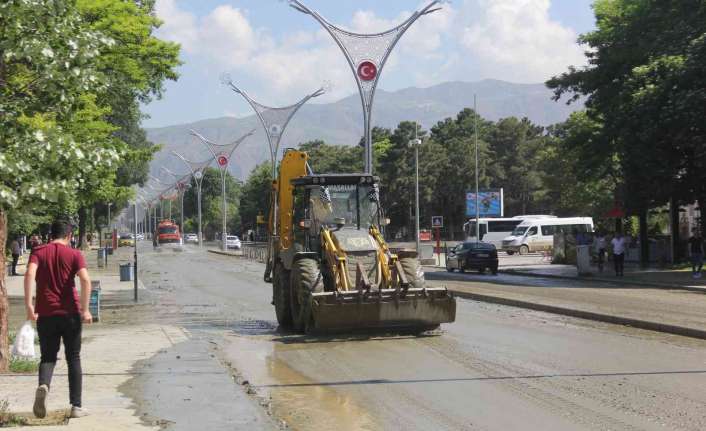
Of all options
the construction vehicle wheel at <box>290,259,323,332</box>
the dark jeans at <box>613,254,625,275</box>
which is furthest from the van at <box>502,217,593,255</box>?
the construction vehicle wheel at <box>290,259,323,332</box>

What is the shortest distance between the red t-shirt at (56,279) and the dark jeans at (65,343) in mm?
78

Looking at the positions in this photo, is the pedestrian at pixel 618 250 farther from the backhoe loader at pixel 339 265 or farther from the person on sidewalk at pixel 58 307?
the person on sidewalk at pixel 58 307

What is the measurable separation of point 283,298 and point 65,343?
364 inches

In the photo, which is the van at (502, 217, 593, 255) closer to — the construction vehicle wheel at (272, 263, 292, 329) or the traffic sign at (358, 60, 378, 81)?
the traffic sign at (358, 60, 378, 81)

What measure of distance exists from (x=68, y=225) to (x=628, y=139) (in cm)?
2876

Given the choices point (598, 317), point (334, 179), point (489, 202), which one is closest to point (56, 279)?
point (334, 179)

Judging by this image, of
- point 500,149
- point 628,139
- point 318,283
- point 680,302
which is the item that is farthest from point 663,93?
point 500,149

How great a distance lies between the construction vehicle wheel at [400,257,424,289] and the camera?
15781 millimetres

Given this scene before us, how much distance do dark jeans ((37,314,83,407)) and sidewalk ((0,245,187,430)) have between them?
0.35 m

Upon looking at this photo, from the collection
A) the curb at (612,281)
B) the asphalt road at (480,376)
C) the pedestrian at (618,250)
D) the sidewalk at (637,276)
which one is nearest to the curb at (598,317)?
the asphalt road at (480,376)

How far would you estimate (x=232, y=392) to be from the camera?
1027 cm

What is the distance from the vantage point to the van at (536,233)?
208ft

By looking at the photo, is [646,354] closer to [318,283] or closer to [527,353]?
[527,353]

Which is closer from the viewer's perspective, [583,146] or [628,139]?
[628,139]
